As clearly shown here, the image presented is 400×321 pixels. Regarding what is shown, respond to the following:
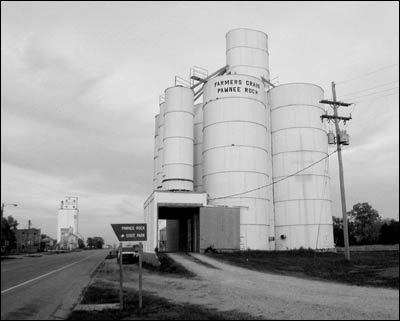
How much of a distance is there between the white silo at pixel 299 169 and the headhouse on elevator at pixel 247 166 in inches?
4.4

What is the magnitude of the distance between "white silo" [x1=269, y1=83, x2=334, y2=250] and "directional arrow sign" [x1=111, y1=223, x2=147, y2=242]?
1477 inches

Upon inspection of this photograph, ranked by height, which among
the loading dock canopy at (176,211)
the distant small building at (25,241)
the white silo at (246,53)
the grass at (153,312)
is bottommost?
the grass at (153,312)

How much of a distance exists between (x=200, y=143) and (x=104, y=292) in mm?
44189

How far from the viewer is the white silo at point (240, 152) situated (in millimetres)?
46188

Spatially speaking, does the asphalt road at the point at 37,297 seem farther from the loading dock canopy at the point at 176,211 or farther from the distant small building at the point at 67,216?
the distant small building at the point at 67,216

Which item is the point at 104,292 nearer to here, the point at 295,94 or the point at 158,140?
the point at 295,94

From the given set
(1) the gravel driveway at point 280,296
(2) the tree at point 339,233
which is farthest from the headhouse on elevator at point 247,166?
(2) the tree at point 339,233

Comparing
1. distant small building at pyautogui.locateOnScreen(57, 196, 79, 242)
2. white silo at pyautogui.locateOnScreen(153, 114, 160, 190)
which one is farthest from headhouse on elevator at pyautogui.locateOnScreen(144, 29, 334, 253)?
distant small building at pyautogui.locateOnScreen(57, 196, 79, 242)

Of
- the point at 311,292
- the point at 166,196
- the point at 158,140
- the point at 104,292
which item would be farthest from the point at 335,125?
the point at 158,140

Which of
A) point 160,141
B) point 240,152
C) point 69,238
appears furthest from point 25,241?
point 69,238

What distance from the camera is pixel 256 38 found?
5650 centimetres

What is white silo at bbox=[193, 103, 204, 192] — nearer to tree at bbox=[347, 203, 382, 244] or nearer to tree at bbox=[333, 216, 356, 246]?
tree at bbox=[333, 216, 356, 246]

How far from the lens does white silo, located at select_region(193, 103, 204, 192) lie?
186 feet

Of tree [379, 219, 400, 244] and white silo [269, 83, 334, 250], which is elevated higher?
white silo [269, 83, 334, 250]
